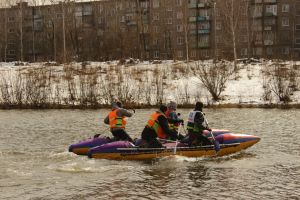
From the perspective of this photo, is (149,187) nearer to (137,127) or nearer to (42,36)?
(137,127)

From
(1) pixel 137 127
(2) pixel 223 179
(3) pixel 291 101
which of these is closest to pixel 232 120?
(1) pixel 137 127

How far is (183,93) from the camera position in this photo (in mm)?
41156

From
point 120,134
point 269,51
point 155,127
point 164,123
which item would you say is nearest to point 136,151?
point 155,127

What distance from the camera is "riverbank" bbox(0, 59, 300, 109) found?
123 ft

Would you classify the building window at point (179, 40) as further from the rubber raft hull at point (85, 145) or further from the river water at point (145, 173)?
the rubber raft hull at point (85, 145)

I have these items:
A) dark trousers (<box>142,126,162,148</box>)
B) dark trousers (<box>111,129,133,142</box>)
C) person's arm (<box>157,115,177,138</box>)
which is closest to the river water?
dark trousers (<box>142,126,162,148</box>)

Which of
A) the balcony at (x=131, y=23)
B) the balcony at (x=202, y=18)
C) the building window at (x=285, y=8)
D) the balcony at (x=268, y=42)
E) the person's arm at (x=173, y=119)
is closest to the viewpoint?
the person's arm at (x=173, y=119)

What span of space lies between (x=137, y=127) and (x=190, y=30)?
163 ft

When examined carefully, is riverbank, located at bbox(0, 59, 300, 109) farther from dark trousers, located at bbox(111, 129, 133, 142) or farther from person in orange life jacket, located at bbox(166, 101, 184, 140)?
dark trousers, located at bbox(111, 129, 133, 142)

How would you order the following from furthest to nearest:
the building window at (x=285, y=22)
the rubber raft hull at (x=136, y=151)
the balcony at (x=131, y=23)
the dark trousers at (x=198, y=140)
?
the balcony at (x=131, y=23) → the building window at (x=285, y=22) → the dark trousers at (x=198, y=140) → the rubber raft hull at (x=136, y=151)

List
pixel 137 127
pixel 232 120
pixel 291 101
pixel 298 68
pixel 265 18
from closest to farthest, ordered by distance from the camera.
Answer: pixel 137 127 → pixel 232 120 → pixel 291 101 → pixel 298 68 → pixel 265 18

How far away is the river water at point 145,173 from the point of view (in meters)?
12.7

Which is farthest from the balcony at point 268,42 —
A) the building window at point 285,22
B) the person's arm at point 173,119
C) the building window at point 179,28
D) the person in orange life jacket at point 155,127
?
the person in orange life jacket at point 155,127

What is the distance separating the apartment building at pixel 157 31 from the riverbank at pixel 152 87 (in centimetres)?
1508
